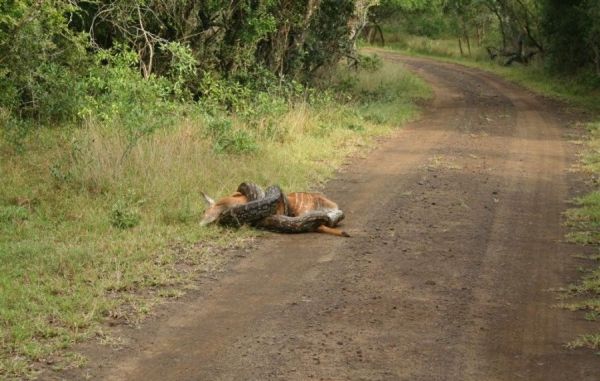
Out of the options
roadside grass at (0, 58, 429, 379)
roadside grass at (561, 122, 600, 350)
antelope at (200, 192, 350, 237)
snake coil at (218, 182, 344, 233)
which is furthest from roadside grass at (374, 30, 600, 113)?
snake coil at (218, 182, 344, 233)

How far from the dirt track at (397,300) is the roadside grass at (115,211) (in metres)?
0.46

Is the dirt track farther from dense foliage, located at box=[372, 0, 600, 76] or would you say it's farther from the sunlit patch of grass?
dense foliage, located at box=[372, 0, 600, 76]

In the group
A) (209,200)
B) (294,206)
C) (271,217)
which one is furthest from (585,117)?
(209,200)

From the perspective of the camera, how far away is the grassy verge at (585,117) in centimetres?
700

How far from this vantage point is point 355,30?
74.5 feet

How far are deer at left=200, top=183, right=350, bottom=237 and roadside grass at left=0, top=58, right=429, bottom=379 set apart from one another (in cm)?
21

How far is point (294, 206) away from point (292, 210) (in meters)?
0.05

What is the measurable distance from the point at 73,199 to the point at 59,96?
3.94 meters

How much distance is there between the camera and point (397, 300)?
22.6ft

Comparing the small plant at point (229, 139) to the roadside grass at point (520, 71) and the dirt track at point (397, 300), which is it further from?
the roadside grass at point (520, 71)

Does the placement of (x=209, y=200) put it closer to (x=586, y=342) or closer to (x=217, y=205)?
(x=217, y=205)

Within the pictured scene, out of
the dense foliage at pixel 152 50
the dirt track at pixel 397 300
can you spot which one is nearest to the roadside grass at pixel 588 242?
the dirt track at pixel 397 300

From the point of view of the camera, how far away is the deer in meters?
9.12

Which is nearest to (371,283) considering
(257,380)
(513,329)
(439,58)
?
(513,329)
